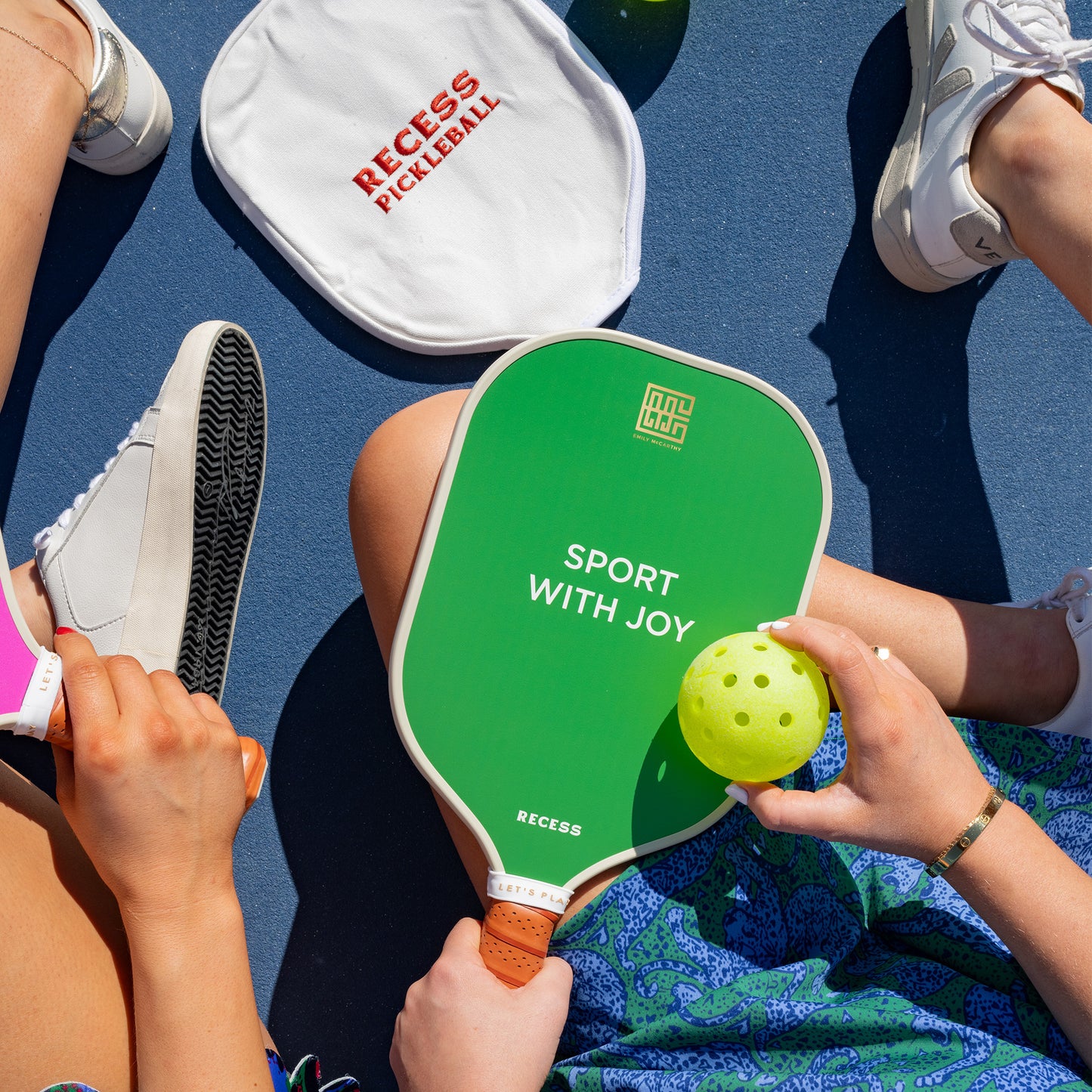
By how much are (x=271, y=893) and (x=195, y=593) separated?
1.27 ft

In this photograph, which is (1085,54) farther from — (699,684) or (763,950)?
(763,950)

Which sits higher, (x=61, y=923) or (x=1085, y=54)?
(x=1085, y=54)

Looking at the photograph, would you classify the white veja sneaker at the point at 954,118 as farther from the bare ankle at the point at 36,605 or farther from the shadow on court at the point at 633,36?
the bare ankle at the point at 36,605

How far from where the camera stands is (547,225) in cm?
106

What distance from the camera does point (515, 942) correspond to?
0.70 metres

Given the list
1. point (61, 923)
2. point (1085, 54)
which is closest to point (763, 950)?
point (61, 923)

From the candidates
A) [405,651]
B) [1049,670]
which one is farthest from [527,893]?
[1049,670]

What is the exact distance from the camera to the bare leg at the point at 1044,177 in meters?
0.86

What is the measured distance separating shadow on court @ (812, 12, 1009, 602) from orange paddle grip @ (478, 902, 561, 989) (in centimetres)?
64

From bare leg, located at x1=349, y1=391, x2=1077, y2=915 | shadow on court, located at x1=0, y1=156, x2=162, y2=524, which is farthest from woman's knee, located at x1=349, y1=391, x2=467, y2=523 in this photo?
shadow on court, located at x1=0, y1=156, x2=162, y2=524

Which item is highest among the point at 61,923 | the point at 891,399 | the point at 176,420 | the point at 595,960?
the point at 891,399

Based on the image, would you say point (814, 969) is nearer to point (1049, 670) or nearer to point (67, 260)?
point (1049, 670)

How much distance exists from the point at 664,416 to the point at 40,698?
1.87ft

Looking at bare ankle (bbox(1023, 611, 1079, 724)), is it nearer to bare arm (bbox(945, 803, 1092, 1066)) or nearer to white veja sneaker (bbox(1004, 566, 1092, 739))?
white veja sneaker (bbox(1004, 566, 1092, 739))
